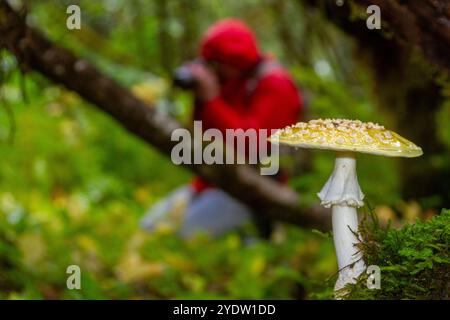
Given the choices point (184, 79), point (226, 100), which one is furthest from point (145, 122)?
point (226, 100)

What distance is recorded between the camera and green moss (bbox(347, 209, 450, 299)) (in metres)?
1.48

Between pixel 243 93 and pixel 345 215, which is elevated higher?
pixel 243 93

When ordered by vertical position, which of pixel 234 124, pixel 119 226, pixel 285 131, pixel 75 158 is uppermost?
pixel 75 158

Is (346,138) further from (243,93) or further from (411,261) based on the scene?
Result: (243,93)

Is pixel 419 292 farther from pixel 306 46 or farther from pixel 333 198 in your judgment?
pixel 306 46

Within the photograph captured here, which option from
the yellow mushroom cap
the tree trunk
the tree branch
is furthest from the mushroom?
the tree branch

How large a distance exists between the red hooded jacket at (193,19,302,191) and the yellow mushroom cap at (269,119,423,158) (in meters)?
2.74

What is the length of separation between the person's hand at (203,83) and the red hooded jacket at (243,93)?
4 centimetres

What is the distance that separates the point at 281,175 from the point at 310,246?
0.53 m

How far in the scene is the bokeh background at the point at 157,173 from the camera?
148 inches

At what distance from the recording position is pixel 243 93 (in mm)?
4746

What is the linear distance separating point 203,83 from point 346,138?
270cm
